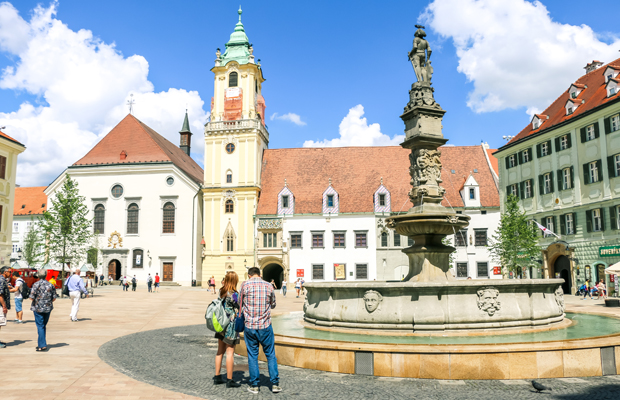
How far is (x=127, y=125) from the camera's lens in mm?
58406

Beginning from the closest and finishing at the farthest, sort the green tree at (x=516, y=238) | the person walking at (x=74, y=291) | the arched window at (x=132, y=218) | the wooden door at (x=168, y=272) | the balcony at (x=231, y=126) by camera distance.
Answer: the person walking at (x=74, y=291)
the green tree at (x=516, y=238)
the balcony at (x=231, y=126)
the wooden door at (x=168, y=272)
the arched window at (x=132, y=218)

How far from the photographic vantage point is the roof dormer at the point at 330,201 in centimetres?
4953

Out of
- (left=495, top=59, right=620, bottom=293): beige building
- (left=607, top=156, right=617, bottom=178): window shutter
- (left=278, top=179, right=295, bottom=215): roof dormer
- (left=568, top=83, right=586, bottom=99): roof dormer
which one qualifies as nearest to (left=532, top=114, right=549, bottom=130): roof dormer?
(left=495, top=59, right=620, bottom=293): beige building

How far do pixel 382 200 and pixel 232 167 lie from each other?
1563cm

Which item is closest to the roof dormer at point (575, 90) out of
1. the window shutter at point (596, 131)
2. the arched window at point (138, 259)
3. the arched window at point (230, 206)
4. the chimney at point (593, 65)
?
the chimney at point (593, 65)

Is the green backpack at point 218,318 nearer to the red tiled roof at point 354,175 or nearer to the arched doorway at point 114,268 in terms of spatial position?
the red tiled roof at point 354,175

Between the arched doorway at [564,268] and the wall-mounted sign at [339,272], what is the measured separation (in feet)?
60.3

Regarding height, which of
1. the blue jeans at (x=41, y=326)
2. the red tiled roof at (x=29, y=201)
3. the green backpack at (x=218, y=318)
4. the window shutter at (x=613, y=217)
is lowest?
the blue jeans at (x=41, y=326)

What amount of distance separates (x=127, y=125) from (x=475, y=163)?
3946cm

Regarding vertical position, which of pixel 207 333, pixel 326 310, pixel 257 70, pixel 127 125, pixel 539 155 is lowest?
pixel 207 333

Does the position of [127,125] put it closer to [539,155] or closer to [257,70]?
[257,70]

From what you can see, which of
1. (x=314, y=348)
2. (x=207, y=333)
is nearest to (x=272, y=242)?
(x=207, y=333)

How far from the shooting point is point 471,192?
49.4 m

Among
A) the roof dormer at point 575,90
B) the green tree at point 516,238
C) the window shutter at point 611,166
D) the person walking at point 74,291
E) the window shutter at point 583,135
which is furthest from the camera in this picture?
the roof dormer at point 575,90
